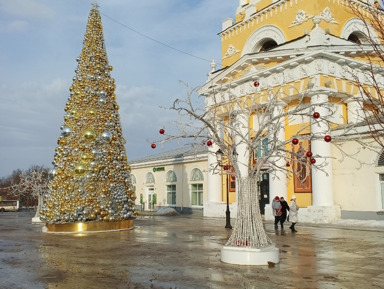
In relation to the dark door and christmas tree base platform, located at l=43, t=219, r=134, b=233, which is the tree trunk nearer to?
christmas tree base platform, located at l=43, t=219, r=134, b=233

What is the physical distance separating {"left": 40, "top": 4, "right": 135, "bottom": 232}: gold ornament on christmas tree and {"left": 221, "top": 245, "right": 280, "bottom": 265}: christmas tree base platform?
9.04m

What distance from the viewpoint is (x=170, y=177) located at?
3816 cm

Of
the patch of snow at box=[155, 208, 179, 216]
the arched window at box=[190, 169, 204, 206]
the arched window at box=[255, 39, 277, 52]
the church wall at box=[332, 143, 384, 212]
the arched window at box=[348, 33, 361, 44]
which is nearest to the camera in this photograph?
the church wall at box=[332, 143, 384, 212]

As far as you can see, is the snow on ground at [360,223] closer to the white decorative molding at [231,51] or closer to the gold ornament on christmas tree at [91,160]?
the gold ornament on christmas tree at [91,160]

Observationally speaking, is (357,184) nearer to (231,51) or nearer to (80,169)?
(80,169)

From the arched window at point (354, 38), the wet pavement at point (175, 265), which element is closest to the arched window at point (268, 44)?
the arched window at point (354, 38)

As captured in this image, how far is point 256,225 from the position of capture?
30.3 ft

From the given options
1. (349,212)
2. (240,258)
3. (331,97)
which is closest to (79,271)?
(240,258)

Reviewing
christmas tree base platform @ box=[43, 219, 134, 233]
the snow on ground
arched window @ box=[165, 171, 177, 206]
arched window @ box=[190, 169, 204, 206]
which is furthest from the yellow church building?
arched window @ box=[165, 171, 177, 206]

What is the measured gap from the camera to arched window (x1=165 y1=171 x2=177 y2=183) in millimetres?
37625

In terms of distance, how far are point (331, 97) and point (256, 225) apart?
641 inches

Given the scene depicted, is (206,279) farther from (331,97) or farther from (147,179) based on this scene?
(147,179)

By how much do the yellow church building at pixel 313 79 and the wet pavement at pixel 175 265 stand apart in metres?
7.19

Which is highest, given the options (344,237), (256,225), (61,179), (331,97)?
(331,97)
